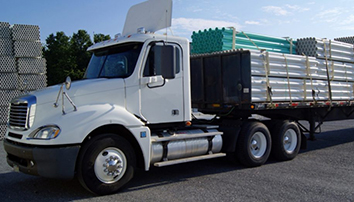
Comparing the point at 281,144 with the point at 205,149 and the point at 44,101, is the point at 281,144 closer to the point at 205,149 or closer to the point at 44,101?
the point at 205,149

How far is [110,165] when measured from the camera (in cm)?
588

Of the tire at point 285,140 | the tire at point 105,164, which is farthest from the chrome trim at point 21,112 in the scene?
the tire at point 285,140

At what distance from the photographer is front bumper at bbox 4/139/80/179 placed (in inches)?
213

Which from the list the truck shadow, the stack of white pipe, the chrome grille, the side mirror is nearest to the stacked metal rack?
the truck shadow

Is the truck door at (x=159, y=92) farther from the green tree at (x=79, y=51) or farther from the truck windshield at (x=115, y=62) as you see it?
the green tree at (x=79, y=51)

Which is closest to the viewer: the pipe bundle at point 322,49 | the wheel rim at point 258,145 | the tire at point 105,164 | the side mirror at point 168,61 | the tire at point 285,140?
the tire at point 105,164

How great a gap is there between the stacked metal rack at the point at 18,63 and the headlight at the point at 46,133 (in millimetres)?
8932

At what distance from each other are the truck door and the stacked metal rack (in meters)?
8.89

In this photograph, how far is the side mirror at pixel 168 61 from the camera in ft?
21.3

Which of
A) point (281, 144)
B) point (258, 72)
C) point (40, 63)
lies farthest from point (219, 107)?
point (40, 63)

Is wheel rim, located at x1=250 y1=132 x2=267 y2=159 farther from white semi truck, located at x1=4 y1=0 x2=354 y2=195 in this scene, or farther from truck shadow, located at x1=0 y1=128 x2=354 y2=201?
truck shadow, located at x1=0 y1=128 x2=354 y2=201

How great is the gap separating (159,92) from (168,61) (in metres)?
0.63

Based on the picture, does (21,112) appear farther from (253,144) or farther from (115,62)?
(253,144)

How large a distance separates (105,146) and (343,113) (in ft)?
27.9
